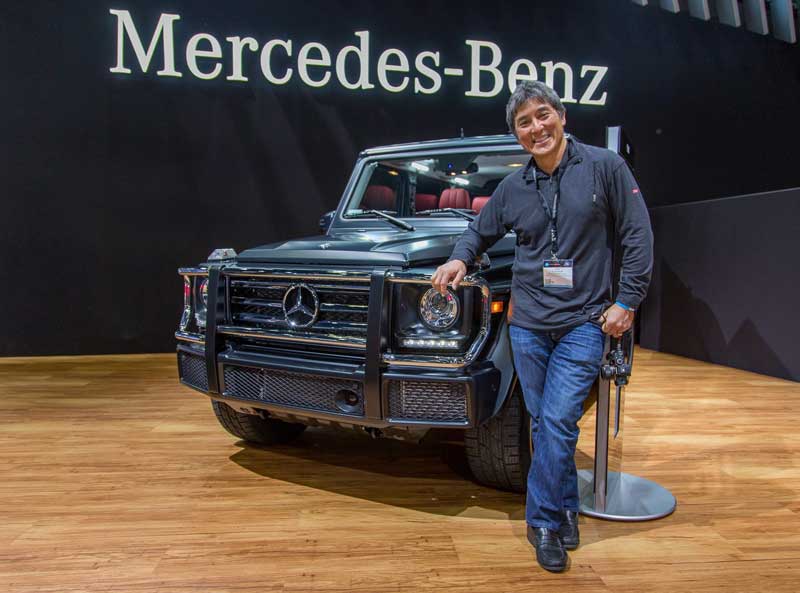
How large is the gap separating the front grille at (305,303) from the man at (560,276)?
396 mm

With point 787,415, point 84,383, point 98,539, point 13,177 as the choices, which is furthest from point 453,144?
point 13,177

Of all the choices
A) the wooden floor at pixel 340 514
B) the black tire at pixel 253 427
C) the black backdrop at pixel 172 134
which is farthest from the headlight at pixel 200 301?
the black backdrop at pixel 172 134

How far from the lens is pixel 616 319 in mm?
1934

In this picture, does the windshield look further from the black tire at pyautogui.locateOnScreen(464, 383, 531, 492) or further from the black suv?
the black tire at pyautogui.locateOnScreen(464, 383, 531, 492)

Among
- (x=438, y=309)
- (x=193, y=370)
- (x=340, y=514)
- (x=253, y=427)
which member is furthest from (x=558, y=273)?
(x=253, y=427)

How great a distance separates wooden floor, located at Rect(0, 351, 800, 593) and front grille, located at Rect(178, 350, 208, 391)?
481 mm

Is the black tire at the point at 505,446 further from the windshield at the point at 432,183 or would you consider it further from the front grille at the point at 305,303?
the windshield at the point at 432,183

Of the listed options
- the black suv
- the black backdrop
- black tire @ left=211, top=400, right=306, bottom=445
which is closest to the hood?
the black suv

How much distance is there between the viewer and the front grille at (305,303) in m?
2.33

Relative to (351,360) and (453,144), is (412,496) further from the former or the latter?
(453,144)

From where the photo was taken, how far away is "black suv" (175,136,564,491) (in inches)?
85.4

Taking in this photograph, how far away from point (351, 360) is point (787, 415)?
3.32m

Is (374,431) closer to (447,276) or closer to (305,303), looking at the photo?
(305,303)

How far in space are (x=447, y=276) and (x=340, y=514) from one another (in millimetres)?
1112
